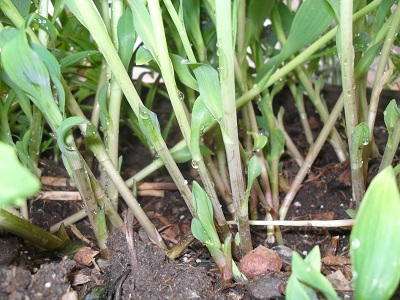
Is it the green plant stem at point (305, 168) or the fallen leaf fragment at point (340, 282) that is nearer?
the fallen leaf fragment at point (340, 282)

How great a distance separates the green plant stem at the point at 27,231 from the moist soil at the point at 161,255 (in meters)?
0.02

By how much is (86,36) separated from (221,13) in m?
0.45

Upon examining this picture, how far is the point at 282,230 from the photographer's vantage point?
0.69 metres

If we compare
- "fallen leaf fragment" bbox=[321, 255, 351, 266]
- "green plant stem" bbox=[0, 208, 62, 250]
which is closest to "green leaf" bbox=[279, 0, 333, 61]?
"fallen leaf fragment" bbox=[321, 255, 351, 266]

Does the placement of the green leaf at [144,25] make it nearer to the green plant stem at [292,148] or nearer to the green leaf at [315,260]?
the green leaf at [315,260]

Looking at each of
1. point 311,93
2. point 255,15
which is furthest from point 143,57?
point 311,93

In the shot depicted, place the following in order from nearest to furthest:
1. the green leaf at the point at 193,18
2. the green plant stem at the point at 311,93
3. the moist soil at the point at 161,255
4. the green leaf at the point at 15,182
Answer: the green leaf at the point at 15,182, the moist soil at the point at 161,255, the green leaf at the point at 193,18, the green plant stem at the point at 311,93

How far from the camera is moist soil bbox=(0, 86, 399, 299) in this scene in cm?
44

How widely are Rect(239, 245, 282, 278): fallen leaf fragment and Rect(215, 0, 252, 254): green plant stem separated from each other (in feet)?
0.09

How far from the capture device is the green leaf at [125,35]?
56cm

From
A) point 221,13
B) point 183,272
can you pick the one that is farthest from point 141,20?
point 183,272

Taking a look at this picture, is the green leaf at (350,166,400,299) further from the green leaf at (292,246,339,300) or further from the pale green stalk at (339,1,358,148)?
the pale green stalk at (339,1,358,148)

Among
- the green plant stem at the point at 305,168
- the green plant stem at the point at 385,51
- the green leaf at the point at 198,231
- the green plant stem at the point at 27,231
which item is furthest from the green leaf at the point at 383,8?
the green plant stem at the point at 27,231

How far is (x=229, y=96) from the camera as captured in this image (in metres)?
0.44
